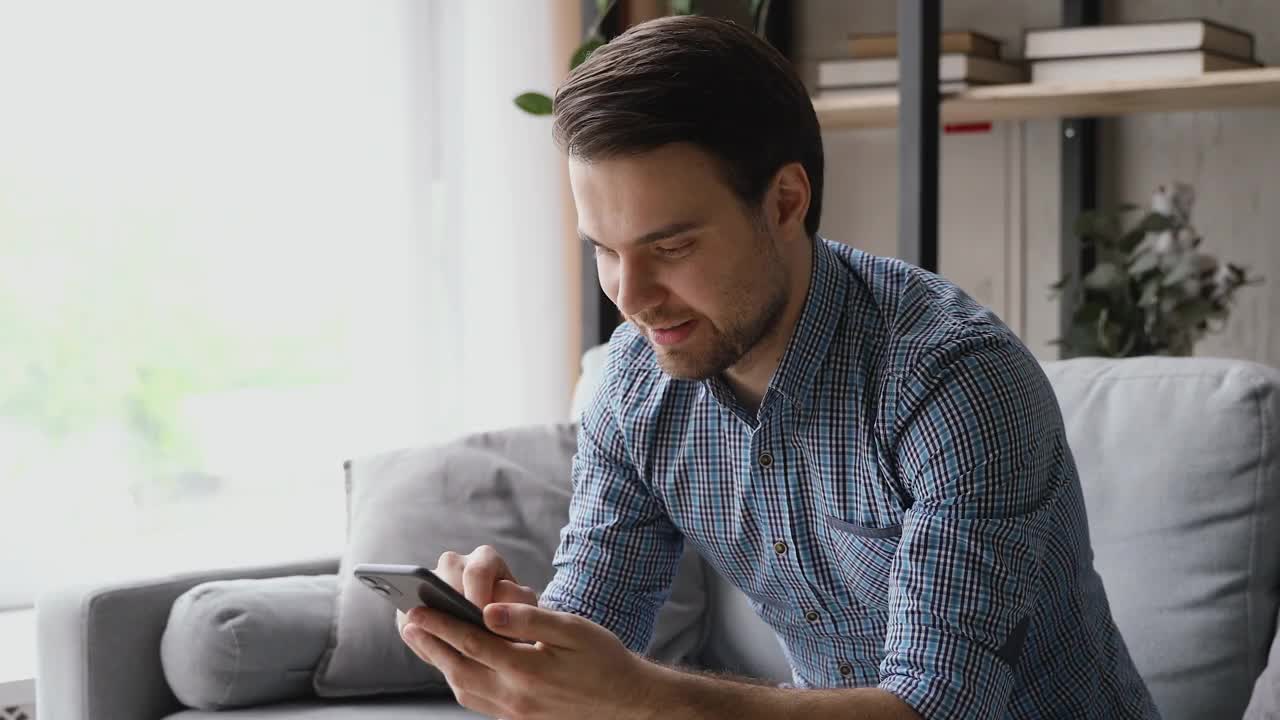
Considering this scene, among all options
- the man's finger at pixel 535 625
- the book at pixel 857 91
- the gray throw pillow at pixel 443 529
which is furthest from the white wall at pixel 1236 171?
the man's finger at pixel 535 625

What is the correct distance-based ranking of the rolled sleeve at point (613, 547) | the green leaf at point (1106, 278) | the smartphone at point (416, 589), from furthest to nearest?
the green leaf at point (1106, 278) < the rolled sleeve at point (613, 547) < the smartphone at point (416, 589)

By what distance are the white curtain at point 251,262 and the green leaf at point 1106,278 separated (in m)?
1.02

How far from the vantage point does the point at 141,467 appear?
259cm

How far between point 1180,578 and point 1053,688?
1.28 feet

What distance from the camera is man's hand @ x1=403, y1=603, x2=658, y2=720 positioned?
968 millimetres

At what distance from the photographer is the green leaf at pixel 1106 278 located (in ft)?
7.38

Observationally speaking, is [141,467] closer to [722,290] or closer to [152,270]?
[152,270]

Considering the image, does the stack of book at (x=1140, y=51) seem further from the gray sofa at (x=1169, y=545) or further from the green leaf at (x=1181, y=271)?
the gray sofa at (x=1169, y=545)

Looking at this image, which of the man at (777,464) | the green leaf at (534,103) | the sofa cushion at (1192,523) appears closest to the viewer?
the man at (777,464)

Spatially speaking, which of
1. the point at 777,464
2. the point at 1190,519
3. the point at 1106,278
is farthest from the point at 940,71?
the point at 777,464

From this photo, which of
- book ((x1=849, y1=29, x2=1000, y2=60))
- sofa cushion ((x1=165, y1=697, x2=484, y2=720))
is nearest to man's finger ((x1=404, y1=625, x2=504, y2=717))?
sofa cushion ((x1=165, y1=697, x2=484, y2=720))

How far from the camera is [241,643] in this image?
1707mm

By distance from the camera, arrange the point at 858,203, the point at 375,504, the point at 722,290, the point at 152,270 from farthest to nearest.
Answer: the point at 858,203
the point at 152,270
the point at 375,504
the point at 722,290

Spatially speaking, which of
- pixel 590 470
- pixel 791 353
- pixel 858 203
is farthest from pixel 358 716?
pixel 858 203
